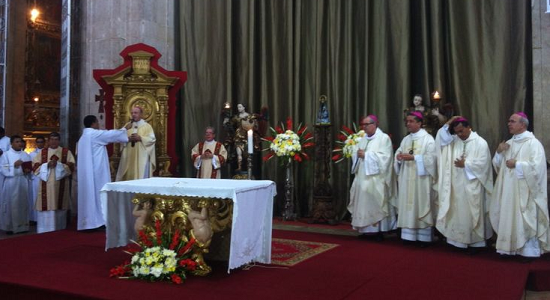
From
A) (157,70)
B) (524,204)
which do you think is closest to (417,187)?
(524,204)

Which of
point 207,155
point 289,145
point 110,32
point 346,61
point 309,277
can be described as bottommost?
point 309,277

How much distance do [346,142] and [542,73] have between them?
106 inches

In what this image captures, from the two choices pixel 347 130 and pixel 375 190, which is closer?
pixel 375 190

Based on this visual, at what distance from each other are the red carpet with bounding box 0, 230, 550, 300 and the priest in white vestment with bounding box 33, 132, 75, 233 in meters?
1.83

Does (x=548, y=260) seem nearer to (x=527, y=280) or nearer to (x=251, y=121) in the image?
(x=527, y=280)

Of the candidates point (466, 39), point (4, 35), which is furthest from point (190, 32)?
point (466, 39)

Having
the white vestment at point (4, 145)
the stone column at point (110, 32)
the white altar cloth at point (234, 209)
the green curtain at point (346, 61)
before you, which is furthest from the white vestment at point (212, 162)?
the white altar cloth at point (234, 209)

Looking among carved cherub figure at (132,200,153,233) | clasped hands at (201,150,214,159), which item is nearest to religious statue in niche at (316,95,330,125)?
clasped hands at (201,150,214,159)

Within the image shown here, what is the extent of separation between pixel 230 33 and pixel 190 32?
0.91 metres

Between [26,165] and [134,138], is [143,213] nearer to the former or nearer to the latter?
[134,138]

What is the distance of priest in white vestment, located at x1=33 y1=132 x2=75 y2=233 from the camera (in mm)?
8102

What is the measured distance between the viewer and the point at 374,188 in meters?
6.97

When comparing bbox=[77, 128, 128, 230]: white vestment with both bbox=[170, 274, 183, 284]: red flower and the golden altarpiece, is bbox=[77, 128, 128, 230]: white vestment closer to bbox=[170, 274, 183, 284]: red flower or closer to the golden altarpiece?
the golden altarpiece

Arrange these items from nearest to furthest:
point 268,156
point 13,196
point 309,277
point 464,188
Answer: point 309,277
point 464,188
point 13,196
point 268,156
